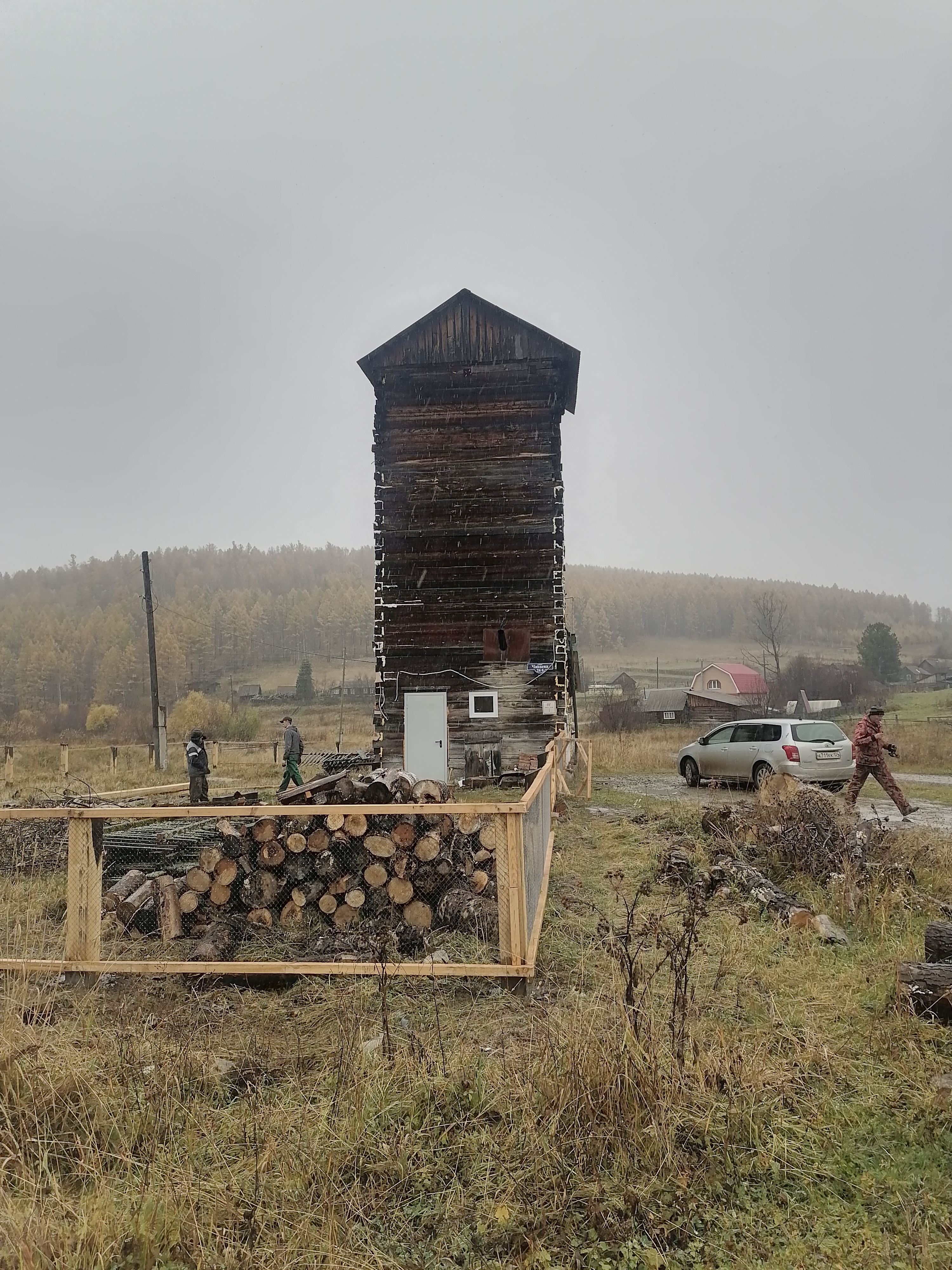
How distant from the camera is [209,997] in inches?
218

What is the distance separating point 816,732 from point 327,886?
12244mm

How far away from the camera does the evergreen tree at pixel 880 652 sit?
82.2m

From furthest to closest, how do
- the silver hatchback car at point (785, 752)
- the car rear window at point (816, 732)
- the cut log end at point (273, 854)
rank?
the car rear window at point (816, 732) → the silver hatchback car at point (785, 752) → the cut log end at point (273, 854)

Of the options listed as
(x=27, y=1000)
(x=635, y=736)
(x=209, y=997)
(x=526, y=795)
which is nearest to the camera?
(x=27, y=1000)

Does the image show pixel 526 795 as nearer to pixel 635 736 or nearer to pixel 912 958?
pixel 912 958

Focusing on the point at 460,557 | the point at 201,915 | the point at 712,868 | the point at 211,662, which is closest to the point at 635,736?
the point at 460,557

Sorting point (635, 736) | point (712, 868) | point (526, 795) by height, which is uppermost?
point (526, 795)

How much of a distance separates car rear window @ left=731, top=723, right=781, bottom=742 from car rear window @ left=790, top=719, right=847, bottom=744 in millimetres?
336

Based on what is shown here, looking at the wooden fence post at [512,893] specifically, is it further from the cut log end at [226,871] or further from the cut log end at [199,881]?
the cut log end at [199,881]

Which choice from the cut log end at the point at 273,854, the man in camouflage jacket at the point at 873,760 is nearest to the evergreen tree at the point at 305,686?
the man in camouflage jacket at the point at 873,760

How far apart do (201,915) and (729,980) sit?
4.47m

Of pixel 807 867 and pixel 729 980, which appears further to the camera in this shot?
pixel 807 867

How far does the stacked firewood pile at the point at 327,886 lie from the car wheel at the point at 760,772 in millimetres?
9938

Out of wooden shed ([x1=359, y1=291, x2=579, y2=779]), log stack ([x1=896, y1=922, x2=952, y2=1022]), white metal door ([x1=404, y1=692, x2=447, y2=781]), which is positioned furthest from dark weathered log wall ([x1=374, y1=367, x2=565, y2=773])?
log stack ([x1=896, y1=922, x2=952, y2=1022])
